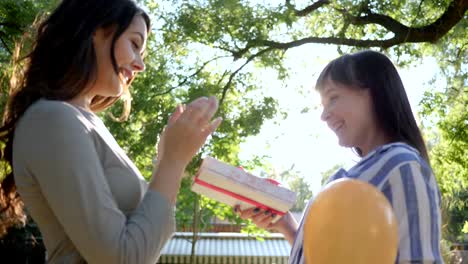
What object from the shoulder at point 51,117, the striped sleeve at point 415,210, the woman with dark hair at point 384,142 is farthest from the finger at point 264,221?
the shoulder at point 51,117

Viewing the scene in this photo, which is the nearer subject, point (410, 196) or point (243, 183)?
point (410, 196)

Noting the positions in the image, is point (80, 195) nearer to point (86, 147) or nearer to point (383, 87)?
point (86, 147)

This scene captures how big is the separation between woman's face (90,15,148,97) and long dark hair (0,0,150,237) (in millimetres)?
14

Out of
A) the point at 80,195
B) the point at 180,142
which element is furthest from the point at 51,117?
the point at 180,142

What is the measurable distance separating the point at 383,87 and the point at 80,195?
110cm

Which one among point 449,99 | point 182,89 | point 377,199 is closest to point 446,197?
point 449,99

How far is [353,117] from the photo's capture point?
73.8 inches

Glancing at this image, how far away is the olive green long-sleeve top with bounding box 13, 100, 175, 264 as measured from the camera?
1226mm

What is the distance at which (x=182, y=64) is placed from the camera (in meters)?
9.62

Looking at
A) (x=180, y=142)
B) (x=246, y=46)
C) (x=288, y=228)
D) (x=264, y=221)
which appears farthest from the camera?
(x=246, y=46)

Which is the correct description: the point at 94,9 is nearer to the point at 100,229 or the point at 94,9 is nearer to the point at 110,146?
the point at 110,146

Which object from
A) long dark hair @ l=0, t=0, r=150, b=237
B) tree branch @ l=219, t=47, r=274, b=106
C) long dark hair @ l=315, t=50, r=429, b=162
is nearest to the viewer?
long dark hair @ l=0, t=0, r=150, b=237

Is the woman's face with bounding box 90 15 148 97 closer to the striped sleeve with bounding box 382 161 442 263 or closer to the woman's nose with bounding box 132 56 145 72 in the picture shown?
the woman's nose with bounding box 132 56 145 72

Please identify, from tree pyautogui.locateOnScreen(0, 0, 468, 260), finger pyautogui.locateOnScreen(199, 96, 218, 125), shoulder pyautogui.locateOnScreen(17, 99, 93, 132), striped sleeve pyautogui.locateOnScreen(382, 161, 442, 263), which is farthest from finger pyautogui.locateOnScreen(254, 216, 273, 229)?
tree pyautogui.locateOnScreen(0, 0, 468, 260)
